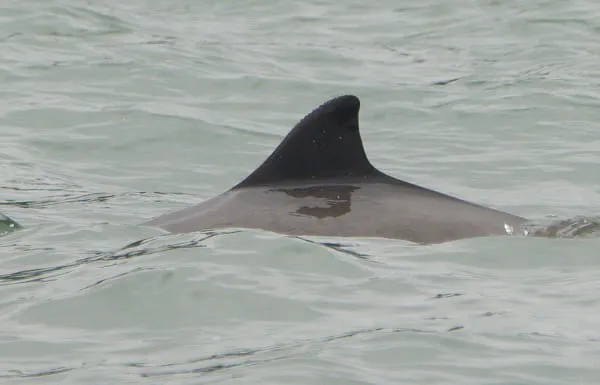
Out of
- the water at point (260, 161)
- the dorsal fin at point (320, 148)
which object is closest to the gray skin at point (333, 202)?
the dorsal fin at point (320, 148)

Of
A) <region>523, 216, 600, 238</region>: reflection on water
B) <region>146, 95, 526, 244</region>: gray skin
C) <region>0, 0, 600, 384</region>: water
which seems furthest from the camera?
<region>523, 216, 600, 238</region>: reflection on water

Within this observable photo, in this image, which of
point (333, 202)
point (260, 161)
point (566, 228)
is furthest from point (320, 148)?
point (260, 161)

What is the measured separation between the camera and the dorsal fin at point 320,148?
681 cm

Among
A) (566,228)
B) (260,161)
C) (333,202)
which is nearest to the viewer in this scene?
(333,202)

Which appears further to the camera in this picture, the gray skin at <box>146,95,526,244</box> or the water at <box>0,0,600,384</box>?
the gray skin at <box>146,95,526,244</box>

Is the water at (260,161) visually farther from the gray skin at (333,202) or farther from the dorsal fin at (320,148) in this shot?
the dorsal fin at (320,148)

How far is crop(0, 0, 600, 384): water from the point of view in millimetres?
5035

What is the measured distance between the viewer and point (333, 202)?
6785 millimetres

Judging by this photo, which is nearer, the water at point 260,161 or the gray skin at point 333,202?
the water at point 260,161

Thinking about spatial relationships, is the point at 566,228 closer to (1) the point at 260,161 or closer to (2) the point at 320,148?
(2) the point at 320,148

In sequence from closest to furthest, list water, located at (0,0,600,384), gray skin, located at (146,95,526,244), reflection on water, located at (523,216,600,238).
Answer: water, located at (0,0,600,384) < gray skin, located at (146,95,526,244) < reflection on water, located at (523,216,600,238)

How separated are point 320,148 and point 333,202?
0.26m

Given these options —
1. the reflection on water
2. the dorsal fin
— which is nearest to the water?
the reflection on water

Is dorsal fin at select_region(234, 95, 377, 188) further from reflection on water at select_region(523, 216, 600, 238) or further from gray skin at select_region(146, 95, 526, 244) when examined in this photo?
reflection on water at select_region(523, 216, 600, 238)
